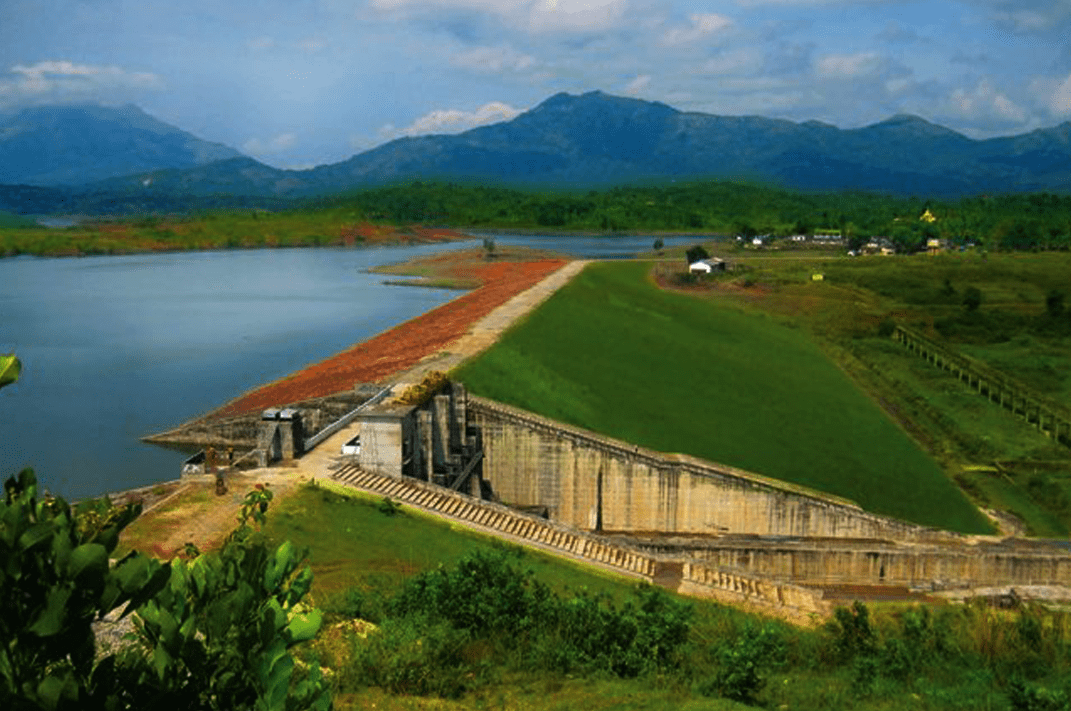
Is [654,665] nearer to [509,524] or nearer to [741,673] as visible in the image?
[741,673]

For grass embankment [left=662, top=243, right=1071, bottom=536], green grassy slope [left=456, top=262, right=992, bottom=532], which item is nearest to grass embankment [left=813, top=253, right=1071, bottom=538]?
grass embankment [left=662, top=243, right=1071, bottom=536]

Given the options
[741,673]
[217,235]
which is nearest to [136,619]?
[741,673]

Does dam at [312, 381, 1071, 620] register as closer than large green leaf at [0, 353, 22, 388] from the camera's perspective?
No

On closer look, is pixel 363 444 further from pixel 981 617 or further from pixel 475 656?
pixel 981 617

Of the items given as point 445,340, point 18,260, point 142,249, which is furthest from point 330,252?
point 445,340

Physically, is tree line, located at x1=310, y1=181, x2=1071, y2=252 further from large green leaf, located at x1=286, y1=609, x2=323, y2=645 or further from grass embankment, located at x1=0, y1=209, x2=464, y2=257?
large green leaf, located at x1=286, y1=609, x2=323, y2=645

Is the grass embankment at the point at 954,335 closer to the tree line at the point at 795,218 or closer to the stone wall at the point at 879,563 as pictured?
the stone wall at the point at 879,563
